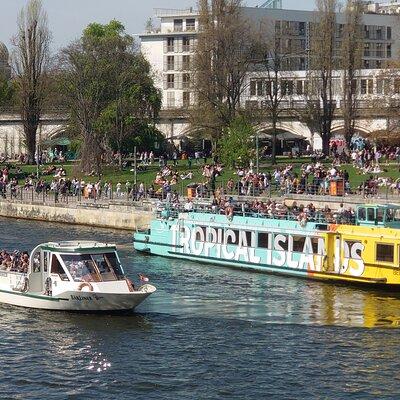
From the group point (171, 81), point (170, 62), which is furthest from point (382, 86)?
point (170, 62)

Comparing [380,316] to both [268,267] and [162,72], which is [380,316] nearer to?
[268,267]

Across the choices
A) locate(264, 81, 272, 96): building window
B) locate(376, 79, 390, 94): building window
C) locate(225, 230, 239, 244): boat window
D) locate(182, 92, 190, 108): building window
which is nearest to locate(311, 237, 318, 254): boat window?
locate(225, 230, 239, 244): boat window

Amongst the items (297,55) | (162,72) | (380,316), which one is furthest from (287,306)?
(162,72)

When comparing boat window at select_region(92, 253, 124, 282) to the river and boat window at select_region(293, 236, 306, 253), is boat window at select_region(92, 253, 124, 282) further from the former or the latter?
boat window at select_region(293, 236, 306, 253)

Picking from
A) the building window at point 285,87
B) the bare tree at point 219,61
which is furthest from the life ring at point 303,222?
the building window at point 285,87

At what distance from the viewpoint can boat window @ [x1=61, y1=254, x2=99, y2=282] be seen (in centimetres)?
4803

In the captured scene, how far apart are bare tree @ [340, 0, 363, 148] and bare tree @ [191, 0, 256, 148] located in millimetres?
8477

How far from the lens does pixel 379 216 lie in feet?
188

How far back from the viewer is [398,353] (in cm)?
4231

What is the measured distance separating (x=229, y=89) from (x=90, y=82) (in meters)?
13.7

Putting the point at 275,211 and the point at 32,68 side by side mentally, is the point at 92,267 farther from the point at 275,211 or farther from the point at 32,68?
the point at 32,68

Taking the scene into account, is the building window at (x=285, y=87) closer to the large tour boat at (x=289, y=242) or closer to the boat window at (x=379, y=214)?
the large tour boat at (x=289, y=242)

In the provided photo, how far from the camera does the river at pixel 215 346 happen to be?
38.2 meters

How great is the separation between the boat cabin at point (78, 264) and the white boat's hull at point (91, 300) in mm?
562
